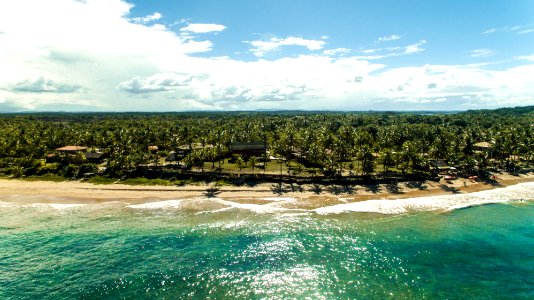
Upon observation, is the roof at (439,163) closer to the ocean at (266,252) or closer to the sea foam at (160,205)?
the ocean at (266,252)

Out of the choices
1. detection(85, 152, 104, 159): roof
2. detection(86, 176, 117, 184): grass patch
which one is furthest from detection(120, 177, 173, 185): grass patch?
detection(85, 152, 104, 159): roof

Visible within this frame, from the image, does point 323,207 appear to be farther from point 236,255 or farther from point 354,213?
point 236,255

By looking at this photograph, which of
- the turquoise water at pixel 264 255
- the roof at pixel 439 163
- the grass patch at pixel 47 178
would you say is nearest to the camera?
the turquoise water at pixel 264 255

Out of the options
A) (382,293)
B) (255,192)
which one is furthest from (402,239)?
(255,192)

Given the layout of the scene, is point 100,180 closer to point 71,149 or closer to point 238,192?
point 71,149

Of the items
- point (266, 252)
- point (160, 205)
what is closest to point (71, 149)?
point (160, 205)

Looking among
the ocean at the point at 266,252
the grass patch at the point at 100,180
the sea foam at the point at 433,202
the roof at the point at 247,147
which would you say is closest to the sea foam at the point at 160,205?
the ocean at the point at 266,252
